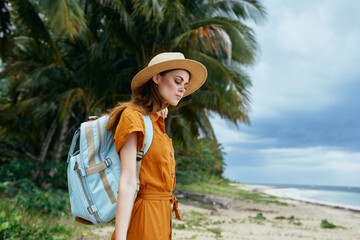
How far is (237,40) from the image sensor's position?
858 centimetres

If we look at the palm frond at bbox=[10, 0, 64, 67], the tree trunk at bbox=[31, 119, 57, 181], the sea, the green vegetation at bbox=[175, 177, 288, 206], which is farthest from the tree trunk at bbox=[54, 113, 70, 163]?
the sea

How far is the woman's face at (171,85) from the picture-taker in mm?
1585

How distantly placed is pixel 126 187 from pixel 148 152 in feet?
0.65

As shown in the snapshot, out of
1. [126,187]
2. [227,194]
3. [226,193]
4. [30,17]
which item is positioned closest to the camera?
[126,187]

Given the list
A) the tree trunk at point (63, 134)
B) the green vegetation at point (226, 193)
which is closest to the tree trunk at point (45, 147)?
the tree trunk at point (63, 134)

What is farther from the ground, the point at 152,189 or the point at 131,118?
the point at 131,118

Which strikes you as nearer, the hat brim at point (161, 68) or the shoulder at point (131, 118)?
the shoulder at point (131, 118)

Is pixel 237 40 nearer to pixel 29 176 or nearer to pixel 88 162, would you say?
pixel 29 176

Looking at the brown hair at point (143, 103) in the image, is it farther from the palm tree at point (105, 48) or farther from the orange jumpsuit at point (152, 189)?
the palm tree at point (105, 48)

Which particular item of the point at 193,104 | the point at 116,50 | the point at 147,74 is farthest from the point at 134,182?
the point at 193,104

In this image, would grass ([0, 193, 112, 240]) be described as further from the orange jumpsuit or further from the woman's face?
the woman's face

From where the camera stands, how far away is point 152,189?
144 centimetres

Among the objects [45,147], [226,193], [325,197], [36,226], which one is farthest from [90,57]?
[325,197]

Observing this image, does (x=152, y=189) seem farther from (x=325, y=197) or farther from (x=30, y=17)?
(x=325, y=197)
